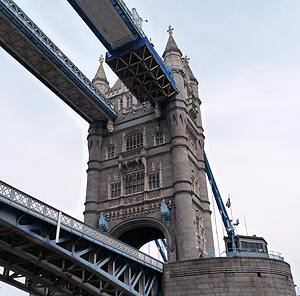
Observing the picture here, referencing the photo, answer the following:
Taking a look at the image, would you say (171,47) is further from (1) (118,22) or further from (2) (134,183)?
(2) (134,183)

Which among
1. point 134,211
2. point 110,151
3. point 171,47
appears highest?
point 171,47

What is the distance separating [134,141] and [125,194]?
777cm

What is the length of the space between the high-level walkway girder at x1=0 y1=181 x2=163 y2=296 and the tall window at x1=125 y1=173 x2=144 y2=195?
11.7 meters

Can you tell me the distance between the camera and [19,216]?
24.7 metres

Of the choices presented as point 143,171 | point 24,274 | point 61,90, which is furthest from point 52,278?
point 61,90

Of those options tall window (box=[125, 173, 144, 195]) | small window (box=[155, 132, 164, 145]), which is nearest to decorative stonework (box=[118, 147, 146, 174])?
tall window (box=[125, 173, 144, 195])

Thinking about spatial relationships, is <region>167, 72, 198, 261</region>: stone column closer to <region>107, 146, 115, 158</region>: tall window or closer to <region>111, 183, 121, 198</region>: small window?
<region>111, 183, 121, 198</region>: small window

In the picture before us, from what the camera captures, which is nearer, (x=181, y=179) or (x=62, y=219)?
(x=62, y=219)

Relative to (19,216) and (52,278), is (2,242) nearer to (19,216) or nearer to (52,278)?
(19,216)

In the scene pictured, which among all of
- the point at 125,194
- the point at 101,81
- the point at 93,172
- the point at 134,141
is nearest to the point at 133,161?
the point at 134,141

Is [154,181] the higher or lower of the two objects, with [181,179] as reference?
higher

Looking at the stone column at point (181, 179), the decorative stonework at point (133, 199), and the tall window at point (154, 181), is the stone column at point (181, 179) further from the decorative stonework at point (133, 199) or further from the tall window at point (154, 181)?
the decorative stonework at point (133, 199)

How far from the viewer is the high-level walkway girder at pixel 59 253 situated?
81.3ft

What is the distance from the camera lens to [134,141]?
49750 mm
